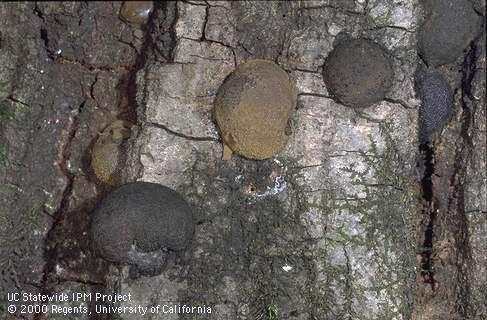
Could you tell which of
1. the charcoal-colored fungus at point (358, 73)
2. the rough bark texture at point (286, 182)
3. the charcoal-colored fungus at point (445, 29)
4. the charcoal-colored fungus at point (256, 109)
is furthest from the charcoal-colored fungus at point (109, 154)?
the charcoal-colored fungus at point (445, 29)

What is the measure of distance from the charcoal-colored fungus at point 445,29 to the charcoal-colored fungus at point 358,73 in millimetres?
400

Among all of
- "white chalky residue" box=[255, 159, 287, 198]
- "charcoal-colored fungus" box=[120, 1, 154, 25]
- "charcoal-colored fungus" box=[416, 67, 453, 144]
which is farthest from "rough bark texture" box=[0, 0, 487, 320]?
"charcoal-colored fungus" box=[120, 1, 154, 25]

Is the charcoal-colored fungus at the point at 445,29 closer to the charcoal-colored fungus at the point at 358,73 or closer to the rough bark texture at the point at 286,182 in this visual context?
the rough bark texture at the point at 286,182

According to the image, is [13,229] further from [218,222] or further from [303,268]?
[303,268]

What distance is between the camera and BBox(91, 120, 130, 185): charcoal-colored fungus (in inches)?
157

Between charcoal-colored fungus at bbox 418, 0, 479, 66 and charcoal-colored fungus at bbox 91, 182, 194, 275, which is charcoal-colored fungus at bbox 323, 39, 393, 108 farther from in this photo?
charcoal-colored fungus at bbox 91, 182, 194, 275

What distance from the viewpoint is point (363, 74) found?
3617 mm

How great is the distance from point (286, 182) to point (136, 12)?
1.91 metres

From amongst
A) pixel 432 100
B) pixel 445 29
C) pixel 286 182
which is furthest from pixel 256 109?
pixel 445 29

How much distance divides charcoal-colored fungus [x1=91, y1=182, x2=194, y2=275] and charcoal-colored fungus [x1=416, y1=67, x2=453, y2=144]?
174 centimetres

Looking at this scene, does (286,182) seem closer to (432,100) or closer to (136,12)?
(432,100)

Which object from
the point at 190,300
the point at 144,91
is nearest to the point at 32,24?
the point at 144,91

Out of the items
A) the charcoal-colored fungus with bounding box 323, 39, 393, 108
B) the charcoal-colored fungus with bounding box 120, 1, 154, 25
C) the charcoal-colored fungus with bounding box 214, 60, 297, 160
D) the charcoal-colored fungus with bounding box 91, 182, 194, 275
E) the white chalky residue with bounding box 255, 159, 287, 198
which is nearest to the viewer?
the charcoal-colored fungus with bounding box 91, 182, 194, 275

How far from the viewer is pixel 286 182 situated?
3744 mm
